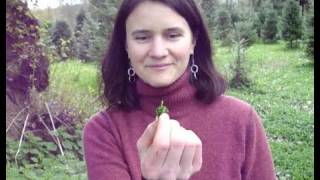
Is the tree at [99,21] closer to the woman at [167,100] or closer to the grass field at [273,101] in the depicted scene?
the grass field at [273,101]

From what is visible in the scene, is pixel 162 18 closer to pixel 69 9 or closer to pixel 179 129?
pixel 179 129

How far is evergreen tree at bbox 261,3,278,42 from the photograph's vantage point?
10469mm

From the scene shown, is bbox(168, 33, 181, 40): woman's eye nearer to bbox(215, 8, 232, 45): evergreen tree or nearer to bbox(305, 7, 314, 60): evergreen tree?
bbox(305, 7, 314, 60): evergreen tree

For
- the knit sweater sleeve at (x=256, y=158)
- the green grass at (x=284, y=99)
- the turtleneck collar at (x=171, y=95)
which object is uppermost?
the turtleneck collar at (x=171, y=95)

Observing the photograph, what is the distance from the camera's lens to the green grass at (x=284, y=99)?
4762 millimetres

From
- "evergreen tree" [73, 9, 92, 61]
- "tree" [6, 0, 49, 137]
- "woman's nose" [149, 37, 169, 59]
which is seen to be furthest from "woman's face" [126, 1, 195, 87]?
"evergreen tree" [73, 9, 92, 61]

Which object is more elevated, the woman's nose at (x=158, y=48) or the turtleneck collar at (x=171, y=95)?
the woman's nose at (x=158, y=48)

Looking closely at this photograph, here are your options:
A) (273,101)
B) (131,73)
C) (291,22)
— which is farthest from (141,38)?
(291,22)

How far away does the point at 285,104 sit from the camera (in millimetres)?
6480

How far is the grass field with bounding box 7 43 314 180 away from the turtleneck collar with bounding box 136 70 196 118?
1.67m

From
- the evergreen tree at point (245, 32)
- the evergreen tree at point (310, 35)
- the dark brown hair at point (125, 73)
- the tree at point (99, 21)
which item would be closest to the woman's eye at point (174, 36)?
the dark brown hair at point (125, 73)

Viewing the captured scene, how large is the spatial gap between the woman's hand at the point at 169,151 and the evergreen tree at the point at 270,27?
9.61 meters

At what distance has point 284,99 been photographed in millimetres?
6730

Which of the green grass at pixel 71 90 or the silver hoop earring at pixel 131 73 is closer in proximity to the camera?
the silver hoop earring at pixel 131 73
